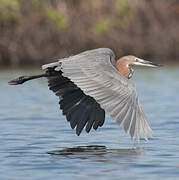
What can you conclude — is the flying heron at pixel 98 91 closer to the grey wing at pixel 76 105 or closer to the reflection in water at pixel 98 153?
the grey wing at pixel 76 105

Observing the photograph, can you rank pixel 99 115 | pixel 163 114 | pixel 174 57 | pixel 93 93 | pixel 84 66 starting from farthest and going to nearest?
1. pixel 174 57
2. pixel 163 114
3. pixel 99 115
4. pixel 84 66
5. pixel 93 93

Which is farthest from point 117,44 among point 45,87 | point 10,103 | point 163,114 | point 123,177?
point 123,177

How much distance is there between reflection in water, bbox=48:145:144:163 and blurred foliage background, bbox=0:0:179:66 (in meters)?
15.6

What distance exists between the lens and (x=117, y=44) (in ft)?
80.2

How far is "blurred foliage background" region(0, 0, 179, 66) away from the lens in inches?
927

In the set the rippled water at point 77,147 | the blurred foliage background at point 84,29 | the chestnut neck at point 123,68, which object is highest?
the chestnut neck at point 123,68

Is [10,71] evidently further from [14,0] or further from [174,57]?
[174,57]

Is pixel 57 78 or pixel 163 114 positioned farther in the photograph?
pixel 163 114

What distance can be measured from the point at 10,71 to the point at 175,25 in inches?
352

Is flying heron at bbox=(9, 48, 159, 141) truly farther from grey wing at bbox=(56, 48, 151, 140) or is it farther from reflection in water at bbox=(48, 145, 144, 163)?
reflection in water at bbox=(48, 145, 144, 163)

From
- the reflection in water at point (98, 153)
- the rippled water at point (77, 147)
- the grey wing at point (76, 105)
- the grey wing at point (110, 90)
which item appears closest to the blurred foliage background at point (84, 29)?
the rippled water at point (77, 147)

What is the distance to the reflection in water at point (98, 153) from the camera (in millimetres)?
6886

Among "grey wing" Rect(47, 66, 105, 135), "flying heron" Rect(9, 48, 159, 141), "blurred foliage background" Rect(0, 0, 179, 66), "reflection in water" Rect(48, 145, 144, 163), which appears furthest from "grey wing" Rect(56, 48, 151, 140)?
"blurred foliage background" Rect(0, 0, 179, 66)

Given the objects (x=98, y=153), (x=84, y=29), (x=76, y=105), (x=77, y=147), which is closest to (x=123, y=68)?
(x=76, y=105)
